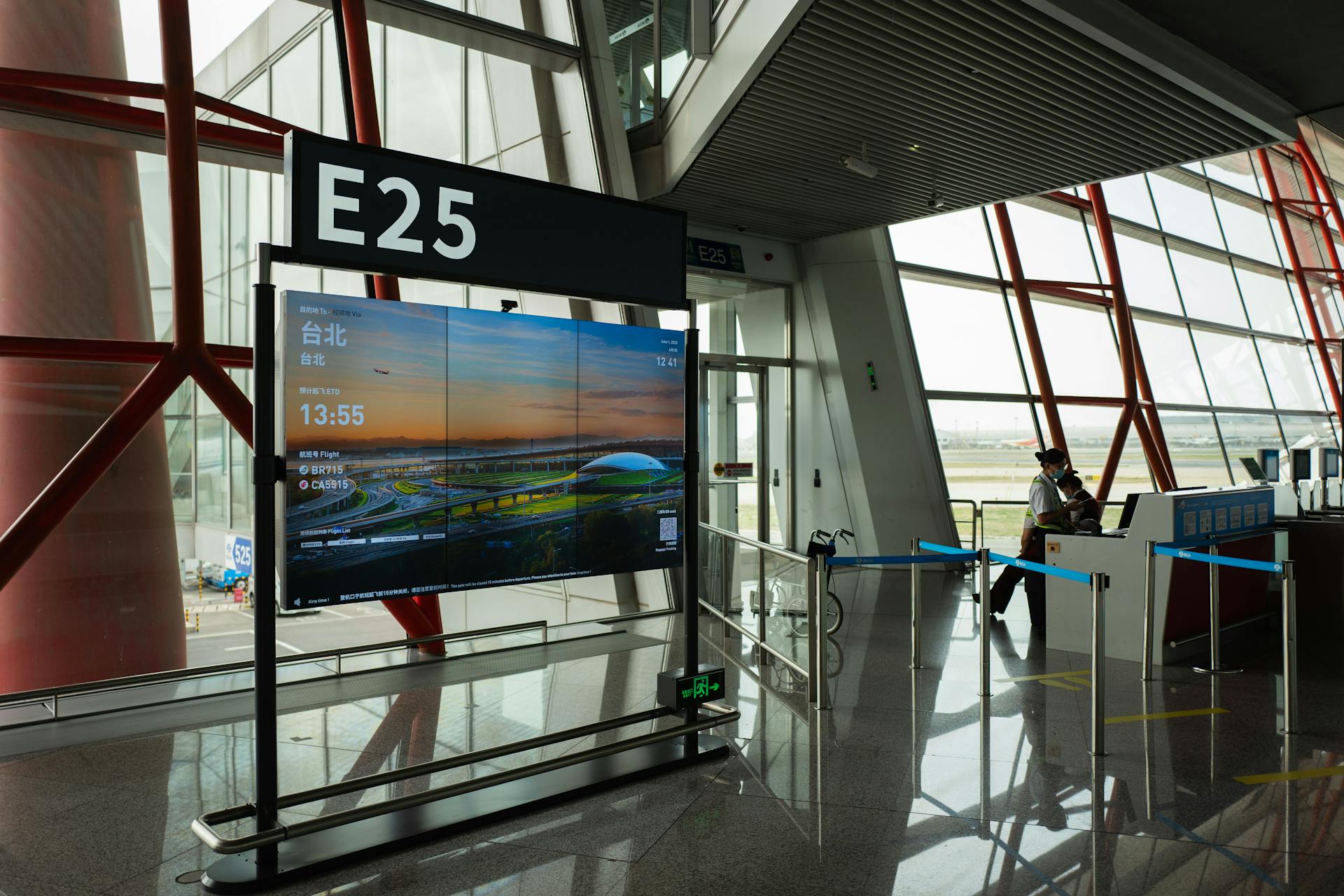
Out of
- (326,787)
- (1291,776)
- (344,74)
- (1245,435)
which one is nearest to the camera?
(326,787)

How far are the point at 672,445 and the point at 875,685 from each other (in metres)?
2.62

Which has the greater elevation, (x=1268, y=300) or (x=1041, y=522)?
(x=1268, y=300)

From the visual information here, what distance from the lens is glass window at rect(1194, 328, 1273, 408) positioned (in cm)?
1803

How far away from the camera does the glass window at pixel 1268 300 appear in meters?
20.0

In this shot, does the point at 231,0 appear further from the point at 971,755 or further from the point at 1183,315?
the point at 1183,315

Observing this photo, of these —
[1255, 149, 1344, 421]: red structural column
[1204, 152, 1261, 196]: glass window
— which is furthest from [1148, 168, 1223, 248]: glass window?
[1255, 149, 1344, 421]: red structural column

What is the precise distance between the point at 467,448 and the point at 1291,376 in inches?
884

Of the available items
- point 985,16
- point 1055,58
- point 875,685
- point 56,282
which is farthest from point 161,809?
point 1055,58

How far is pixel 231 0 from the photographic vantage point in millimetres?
7180

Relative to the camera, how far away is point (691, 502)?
5.09 meters

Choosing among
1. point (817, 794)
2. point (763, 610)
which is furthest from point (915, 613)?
point (817, 794)

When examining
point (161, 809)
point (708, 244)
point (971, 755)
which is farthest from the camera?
point (708, 244)

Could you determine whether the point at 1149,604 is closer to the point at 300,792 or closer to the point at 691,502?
the point at 691,502

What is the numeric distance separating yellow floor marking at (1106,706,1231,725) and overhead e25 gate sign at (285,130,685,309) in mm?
3771
